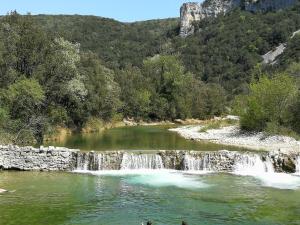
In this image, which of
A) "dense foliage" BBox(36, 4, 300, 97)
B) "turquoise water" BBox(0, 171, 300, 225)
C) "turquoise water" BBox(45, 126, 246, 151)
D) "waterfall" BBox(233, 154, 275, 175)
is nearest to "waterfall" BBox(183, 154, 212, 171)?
"waterfall" BBox(233, 154, 275, 175)

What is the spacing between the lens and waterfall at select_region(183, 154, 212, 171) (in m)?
34.5

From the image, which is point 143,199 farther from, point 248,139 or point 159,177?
point 248,139

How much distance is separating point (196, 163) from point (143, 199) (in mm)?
10435

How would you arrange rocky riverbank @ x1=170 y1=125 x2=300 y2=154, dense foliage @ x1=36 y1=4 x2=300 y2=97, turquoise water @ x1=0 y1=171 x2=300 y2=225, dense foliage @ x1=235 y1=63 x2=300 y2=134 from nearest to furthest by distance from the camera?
turquoise water @ x1=0 y1=171 x2=300 y2=225 < rocky riverbank @ x1=170 y1=125 x2=300 y2=154 < dense foliage @ x1=235 y1=63 x2=300 y2=134 < dense foliage @ x1=36 y1=4 x2=300 y2=97

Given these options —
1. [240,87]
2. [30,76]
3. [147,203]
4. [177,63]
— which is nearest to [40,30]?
[30,76]

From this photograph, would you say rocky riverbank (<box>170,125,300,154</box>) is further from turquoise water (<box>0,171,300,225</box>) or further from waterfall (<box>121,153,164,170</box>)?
turquoise water (<box>0,171,300,225</box>)

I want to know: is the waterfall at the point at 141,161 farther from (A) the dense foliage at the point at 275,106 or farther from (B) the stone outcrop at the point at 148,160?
(A) the dense foliage at the point at 275,106

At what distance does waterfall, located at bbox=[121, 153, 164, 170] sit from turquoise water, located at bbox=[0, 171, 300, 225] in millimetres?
1793

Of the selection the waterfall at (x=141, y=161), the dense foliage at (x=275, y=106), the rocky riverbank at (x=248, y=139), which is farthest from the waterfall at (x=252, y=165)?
the dense foliage at (x=275, y=106)

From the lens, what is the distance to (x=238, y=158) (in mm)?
34969

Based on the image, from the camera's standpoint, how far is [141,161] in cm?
3456

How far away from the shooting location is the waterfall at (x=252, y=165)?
34.6 meters

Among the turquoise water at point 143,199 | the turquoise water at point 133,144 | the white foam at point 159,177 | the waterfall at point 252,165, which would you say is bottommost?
the turquoise water at point 143,199

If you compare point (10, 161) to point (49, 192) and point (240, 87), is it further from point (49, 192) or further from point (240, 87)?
point (240, 87)
